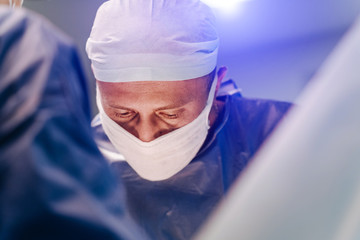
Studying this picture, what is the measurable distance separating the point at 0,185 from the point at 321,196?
0.35 metres

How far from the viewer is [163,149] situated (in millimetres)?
1084

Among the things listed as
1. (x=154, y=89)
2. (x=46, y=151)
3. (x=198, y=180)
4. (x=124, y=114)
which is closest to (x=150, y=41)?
(x=154, y=89)

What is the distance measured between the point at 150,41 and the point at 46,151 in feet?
2.42

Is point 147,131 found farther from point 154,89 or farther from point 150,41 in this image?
point 150,41

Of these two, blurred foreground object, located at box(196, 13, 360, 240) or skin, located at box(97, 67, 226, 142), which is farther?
skin, located at box(97, 67, 226, 142)

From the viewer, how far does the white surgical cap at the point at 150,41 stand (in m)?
1.03

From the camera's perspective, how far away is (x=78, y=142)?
38cm

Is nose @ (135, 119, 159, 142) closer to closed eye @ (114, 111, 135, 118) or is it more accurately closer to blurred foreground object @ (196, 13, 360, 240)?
closed eye @ (114, 111, 135, 118)

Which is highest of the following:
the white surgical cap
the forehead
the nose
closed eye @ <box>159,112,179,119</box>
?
the white surgical cap

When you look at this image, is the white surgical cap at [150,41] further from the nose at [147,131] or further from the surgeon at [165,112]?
the nose at [147,131]

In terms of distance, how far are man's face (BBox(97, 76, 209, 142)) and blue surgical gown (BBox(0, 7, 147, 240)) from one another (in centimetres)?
65

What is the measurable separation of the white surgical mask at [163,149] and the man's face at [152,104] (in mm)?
21

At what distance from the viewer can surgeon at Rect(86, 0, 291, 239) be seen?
1042 mm

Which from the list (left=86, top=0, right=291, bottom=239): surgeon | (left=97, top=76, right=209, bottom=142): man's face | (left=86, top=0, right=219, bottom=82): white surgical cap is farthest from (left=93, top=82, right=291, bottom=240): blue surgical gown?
(left=86, top=0, right=219, bottom=82): white surgical cap
